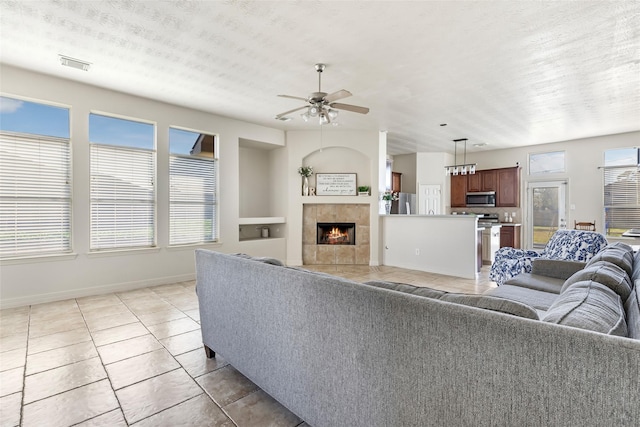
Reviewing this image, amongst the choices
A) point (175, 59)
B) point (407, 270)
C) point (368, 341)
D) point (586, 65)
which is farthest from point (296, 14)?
point (407, 270)

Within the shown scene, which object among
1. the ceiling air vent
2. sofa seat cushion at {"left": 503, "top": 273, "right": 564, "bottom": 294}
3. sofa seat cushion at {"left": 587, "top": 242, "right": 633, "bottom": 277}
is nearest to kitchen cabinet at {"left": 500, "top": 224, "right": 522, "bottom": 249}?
sofa seat cushion at {"left": 503, "top": 273, "right": 564, "bottom": 294}

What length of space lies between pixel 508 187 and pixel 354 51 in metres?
6.55

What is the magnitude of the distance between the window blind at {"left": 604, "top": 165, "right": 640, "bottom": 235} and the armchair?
4.14m

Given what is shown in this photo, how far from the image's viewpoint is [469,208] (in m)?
8.52

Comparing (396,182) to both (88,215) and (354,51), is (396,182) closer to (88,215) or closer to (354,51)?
(354,51)

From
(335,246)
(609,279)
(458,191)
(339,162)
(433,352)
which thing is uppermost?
(339,162)

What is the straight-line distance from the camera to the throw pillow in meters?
1.00

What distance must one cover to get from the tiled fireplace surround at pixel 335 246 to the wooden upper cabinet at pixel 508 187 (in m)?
4.00

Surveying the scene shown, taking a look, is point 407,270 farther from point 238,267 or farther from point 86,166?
point 86,166

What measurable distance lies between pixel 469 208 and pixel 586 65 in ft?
17.8

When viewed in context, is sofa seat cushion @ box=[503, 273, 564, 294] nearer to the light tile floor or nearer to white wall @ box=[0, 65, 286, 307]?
the light tile floor

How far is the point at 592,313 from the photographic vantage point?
1070mm

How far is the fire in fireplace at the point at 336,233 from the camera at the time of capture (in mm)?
6617

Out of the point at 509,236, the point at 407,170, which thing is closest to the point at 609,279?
the point at 509,236
